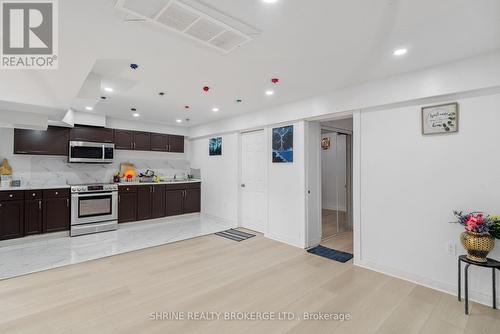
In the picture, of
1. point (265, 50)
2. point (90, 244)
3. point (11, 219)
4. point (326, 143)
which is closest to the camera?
point (265, 50)

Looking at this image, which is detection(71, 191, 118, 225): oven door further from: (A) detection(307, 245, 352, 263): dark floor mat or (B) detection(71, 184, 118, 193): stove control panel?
(A) detection(307, 245, 352, 263): dark floor mat

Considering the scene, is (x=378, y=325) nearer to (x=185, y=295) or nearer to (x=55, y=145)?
(x=185, y=295)

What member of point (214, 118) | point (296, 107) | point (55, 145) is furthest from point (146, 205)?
point (296, 107)

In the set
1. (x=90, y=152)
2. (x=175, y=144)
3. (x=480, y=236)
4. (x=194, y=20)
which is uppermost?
(x=194, y=20)

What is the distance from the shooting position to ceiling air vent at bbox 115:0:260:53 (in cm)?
160

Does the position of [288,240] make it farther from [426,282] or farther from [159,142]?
[159,142]

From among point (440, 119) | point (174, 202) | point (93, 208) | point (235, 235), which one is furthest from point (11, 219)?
point (440, 119)

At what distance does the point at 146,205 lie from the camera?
18.1ft

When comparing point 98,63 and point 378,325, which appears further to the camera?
point 98,63

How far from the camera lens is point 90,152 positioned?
5.07 m

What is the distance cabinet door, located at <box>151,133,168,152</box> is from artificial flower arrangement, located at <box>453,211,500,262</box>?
6.10 m

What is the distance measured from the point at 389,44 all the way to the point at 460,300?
2698 millimetres

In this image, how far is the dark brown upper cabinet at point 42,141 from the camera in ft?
14.6

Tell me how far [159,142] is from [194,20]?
194 inches
